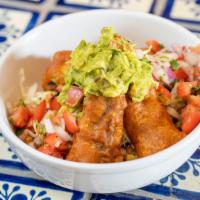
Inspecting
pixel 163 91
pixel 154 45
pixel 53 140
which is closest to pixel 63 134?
pixel 53 140

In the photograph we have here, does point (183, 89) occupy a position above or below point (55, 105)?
above

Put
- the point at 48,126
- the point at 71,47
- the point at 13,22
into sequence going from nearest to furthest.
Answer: the point at 48,126 < the point at 71,47 < the point at 13,22

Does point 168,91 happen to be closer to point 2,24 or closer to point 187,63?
point 187,63

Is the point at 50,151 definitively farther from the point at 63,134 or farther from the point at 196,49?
the point at 196,49

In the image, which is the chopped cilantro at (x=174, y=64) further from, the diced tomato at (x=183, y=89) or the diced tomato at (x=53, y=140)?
the diced tomato at (x=53, y=140)

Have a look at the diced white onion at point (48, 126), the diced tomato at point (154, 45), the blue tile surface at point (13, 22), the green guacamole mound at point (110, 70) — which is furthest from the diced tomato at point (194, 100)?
the blue tile surface at point (13, 22)

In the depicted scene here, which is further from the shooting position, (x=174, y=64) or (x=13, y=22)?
(x=13, y=22)

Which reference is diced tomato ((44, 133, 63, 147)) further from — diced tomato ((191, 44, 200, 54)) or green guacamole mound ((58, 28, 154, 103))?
diced tomato ((191, 44, 200, 54))

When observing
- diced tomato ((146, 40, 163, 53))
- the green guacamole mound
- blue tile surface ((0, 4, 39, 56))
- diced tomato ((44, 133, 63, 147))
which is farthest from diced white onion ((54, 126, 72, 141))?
blue tile surface ((0, 4, 39, 56))

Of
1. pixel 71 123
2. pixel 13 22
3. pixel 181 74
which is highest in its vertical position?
pixel 181 74

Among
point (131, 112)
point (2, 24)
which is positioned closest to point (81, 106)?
point (131, 112)
